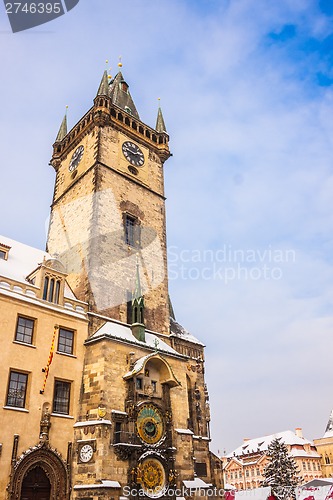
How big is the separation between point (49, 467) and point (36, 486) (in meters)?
0.91

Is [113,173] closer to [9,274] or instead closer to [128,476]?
[9,274]

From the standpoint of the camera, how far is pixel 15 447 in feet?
60.7

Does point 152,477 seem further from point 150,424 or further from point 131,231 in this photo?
point 131,231

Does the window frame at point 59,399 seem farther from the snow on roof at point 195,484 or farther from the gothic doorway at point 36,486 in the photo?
the snow on roof at point 195,484

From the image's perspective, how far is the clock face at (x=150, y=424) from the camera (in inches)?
862

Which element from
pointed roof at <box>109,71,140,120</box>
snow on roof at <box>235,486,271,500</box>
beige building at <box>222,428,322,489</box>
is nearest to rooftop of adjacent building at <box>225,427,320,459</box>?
beige building at <box>222,428,322,489</box>

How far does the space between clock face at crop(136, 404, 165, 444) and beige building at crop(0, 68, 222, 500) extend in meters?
0.05

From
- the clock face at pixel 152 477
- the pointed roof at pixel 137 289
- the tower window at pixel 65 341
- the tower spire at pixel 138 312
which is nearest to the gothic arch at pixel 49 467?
the clock face at pixel 152 477

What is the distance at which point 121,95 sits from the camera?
3975cm

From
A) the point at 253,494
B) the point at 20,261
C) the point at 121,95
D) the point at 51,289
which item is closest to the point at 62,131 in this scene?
the point at 121,95

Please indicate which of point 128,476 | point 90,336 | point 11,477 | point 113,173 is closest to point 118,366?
point 90,336

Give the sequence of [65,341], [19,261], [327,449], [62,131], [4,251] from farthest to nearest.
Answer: [327,449] → [62,131] → [19,261] → [4,251] → [65,341]

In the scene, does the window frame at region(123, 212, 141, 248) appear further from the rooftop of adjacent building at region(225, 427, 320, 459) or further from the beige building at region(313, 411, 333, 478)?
the beige building at region(313, 411, 333, 478)

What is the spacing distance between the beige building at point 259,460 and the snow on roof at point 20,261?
6509 centimetres
